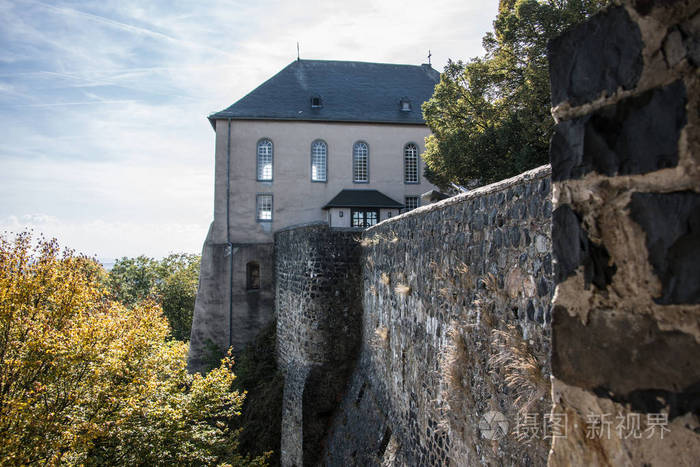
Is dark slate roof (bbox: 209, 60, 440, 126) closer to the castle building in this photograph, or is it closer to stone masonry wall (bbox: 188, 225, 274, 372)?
the castle building

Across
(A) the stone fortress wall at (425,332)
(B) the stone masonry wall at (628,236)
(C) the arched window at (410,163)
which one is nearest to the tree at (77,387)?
(A) the stone fortress wall at (425,332)

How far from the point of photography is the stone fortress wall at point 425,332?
3525 mm

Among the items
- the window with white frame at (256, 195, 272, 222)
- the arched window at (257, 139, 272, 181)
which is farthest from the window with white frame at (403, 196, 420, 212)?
the arched window at (257, 139, 272, 181)

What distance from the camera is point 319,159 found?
907 inches

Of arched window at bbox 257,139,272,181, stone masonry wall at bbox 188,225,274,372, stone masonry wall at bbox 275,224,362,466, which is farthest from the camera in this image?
arched window at bbox 257,139,272,181

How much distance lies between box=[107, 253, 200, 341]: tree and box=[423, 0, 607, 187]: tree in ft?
68.7

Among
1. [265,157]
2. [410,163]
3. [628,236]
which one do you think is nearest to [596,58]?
[628,236]

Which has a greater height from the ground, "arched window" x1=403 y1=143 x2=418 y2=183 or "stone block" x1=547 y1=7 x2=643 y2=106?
"arched window" x1=403 y1=143 x2=418 y2=183

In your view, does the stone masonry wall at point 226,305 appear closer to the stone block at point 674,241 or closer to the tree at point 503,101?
the tree at point 503,101

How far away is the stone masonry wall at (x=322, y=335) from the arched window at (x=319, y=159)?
10.4 meters

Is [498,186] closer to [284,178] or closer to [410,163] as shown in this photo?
[284,178]

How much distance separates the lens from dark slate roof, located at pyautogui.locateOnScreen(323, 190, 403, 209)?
72.7ft

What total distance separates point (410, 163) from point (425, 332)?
18284 millimetres

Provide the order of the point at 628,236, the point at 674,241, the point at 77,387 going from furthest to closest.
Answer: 1. the point at 77,387
2. the point at 628,236
3. the point at 674,241
